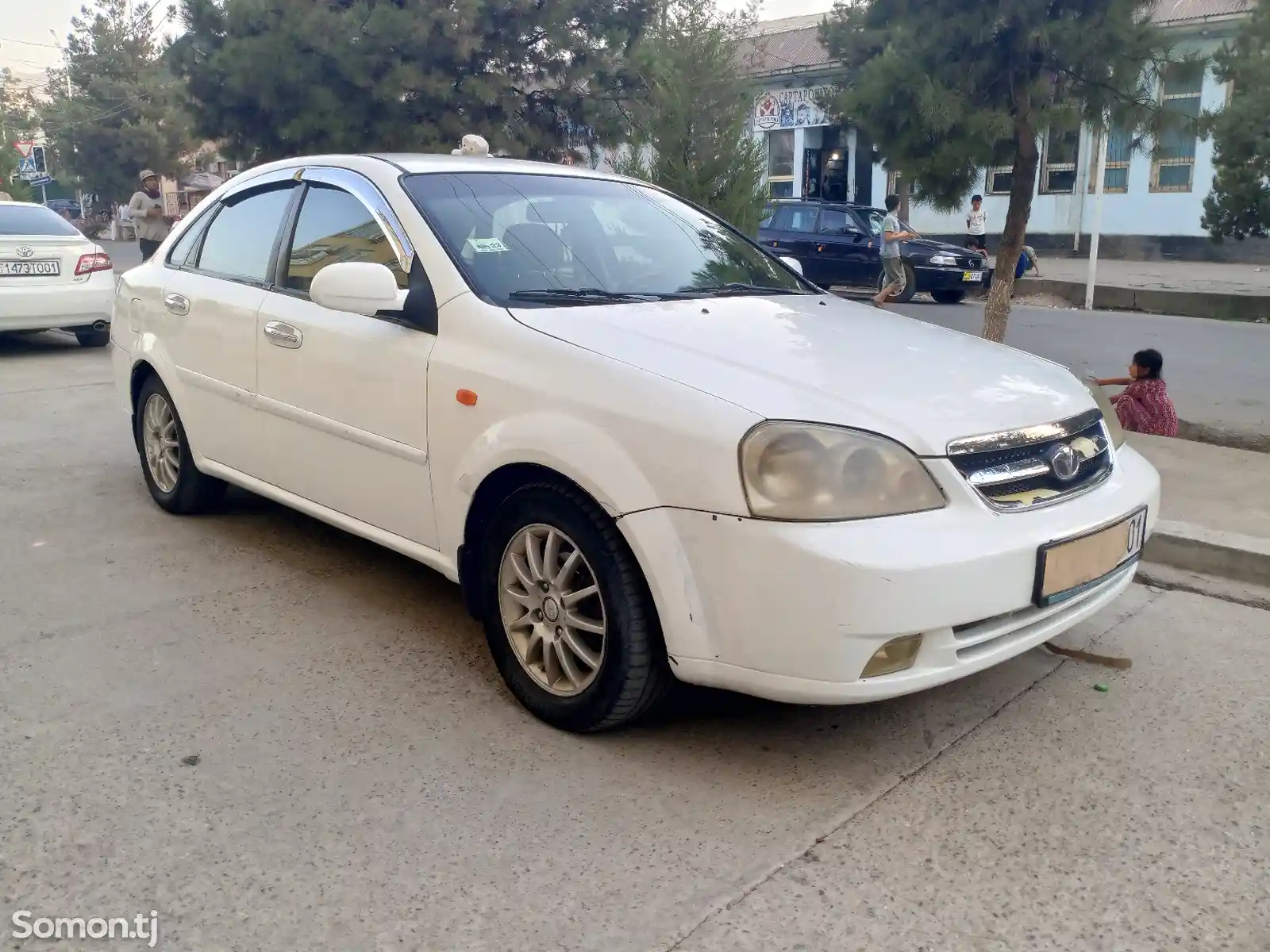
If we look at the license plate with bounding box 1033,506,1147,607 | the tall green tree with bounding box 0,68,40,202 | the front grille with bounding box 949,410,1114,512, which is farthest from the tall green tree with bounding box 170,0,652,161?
the tall green tree with bounding box 0,68,40,202

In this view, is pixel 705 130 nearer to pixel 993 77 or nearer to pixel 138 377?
pixel 993 77

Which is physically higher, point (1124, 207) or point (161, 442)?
point (1124, 207)

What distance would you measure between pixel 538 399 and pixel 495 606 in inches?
25.9

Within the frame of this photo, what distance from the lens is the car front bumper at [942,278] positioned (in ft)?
54.9

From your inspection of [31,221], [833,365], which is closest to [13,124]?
[31,221]

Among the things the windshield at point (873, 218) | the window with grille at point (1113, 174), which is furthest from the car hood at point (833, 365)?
the window with grille at point (1113, 174)

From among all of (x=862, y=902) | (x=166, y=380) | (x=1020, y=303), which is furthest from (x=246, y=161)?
(x=862, y=902)

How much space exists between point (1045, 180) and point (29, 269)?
2261 cm

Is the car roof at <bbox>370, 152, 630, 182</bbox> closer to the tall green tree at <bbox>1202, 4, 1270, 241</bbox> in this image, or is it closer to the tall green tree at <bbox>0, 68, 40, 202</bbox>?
the tall green tree at <bbox>1202, 4, 1270, 241</bbox>

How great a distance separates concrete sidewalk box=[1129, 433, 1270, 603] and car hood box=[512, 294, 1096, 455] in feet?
4.84

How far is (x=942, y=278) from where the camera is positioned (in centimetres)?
1678

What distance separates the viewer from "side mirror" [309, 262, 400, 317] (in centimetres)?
355

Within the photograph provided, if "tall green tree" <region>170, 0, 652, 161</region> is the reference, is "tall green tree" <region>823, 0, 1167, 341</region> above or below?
below

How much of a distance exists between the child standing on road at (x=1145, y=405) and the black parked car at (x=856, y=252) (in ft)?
33.6
